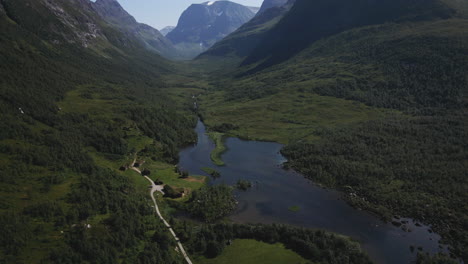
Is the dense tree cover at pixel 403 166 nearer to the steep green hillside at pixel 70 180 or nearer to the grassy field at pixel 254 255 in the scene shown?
the grassy field at pixel 254 255

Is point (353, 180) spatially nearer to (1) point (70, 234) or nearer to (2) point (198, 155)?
(2) point (198, 155)

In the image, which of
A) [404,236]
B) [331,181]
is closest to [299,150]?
[331,181]

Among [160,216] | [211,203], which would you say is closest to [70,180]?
[160,216]

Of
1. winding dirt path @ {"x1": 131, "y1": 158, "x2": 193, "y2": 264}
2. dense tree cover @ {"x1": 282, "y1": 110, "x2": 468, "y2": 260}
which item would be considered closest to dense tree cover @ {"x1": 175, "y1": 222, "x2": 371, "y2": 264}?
winding dirt path @ {"x1": 131, "y1": 158, "x2": 193, "y2": 264}

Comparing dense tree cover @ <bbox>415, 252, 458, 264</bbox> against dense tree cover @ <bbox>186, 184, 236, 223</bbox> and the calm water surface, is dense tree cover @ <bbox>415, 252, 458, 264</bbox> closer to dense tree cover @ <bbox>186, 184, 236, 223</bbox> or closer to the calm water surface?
the calm water surface

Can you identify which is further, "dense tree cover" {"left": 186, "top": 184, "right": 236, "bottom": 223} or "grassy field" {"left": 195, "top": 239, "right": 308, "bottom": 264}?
"dense tree cover" {"left": 186, "top": 184, "right": 236, "bottom": 223}

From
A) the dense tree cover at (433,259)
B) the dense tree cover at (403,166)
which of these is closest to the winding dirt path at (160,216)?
the dense tree cover at (433,259)

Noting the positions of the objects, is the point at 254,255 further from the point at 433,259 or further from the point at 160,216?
the point at 433,259
